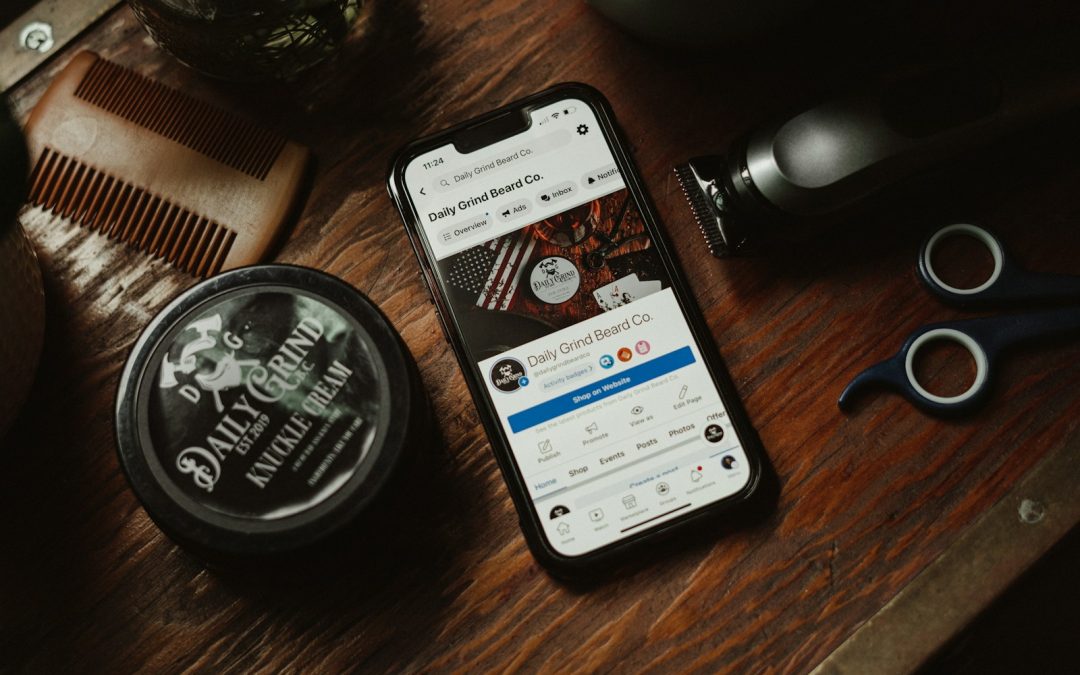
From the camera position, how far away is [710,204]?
461 mm

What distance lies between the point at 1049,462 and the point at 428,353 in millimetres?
346

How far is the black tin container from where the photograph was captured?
37 centimetres

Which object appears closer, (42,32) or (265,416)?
(265,416)

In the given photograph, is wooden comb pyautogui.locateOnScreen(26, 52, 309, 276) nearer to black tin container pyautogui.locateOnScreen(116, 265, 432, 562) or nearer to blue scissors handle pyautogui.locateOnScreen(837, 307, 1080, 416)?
black tin container pyautogui.locateOnScreen(116, 265, 432, 562)

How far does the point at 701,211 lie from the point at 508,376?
0.15 metres

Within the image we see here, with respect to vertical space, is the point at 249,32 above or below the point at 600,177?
above

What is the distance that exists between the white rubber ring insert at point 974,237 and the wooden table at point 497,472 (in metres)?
0.01

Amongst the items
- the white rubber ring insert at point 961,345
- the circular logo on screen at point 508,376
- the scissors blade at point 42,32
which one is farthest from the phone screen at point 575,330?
the scissors blade at point 42,32

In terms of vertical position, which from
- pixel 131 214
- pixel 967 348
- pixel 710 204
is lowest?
pixel 967 348

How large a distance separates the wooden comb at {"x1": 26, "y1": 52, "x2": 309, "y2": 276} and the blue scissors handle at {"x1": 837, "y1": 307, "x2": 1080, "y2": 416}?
35 cm

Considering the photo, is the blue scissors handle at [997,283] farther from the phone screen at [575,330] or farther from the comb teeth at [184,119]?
the comb teeth at [184,119]

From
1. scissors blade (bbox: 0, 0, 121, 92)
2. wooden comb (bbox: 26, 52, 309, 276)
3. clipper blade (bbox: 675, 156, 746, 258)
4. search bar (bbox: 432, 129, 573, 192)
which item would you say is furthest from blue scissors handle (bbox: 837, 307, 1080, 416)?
scissors blade (bbox: 0, 0, 121, 92)

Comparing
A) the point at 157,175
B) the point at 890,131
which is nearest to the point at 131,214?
the point at 157,175

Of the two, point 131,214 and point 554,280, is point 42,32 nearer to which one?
point 131,214
